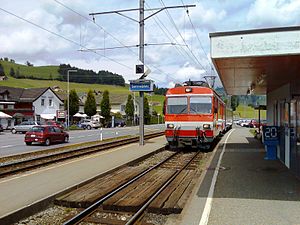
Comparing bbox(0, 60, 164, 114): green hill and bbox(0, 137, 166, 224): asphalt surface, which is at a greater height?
bbox(0, 60, 164, 114): green hill

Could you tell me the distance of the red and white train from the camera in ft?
59.9

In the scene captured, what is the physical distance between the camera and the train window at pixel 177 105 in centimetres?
1867

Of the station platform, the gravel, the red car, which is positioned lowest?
the gravel

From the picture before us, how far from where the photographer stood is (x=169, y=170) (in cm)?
1310

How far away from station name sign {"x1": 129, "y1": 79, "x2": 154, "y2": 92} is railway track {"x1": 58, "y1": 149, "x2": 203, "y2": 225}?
916cm

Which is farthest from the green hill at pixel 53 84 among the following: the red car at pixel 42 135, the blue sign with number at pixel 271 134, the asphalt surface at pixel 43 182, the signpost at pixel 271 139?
the asphalt surface at pixel 43 182

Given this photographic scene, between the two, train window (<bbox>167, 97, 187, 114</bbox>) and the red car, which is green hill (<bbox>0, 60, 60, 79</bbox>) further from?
train window (<bbox>167, 97, 187, 114</bbox>)

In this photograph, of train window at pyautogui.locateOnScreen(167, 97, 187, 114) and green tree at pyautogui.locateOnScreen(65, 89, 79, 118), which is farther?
green tree at pyautogui.locateOnScreen(65, 89, 79, 118)

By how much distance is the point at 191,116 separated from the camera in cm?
1842

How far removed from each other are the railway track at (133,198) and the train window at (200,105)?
6.86 m

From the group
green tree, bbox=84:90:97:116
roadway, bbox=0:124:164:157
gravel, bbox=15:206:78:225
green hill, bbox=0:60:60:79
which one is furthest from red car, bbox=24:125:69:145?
green hill, bbox=0:60:60:79

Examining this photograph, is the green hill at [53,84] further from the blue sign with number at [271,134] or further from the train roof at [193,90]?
the blue sign with number at [271,134]

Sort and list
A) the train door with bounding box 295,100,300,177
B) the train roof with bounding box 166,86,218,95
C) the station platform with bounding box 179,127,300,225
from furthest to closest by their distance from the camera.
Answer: the train roof with bounding box 166,86,218,95
the train door with bounding box 295,100,300,177
the station platform with bounding box 179,127,300,225

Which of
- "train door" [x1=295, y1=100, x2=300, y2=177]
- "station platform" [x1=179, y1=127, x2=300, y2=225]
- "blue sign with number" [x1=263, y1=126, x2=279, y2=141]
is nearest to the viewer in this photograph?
"station platform" [x1=179, y1=127, x2=300, y2=225]
